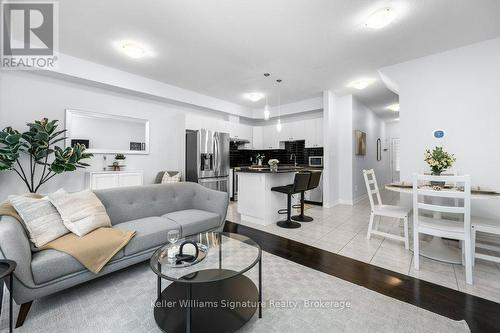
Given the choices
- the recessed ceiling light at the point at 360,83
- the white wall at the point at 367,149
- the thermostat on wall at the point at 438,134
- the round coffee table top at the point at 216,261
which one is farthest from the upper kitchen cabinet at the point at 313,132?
the round coffee table top at the point at 216,261

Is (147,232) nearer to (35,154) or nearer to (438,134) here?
(35,154)

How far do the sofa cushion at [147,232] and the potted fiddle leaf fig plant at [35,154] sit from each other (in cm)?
192

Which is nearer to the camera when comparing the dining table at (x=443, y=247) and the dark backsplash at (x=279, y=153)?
the dining table at (x=443, y=247)

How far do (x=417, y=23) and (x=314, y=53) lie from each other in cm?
129

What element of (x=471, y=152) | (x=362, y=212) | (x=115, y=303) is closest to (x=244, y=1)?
(x=115, y=303)

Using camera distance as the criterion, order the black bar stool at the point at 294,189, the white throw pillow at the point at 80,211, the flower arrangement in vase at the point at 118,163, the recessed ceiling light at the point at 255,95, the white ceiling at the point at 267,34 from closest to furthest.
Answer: the white throw pillow at the point at 80,211 → the white ceiling at the point at 267,34 → the black bar stool at the point at 294,189 → the flower arrangement in vase at the point at 118,163 → the recessed ceiling light at the point at 255,95

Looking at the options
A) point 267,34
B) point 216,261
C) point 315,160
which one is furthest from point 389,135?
point 216,261

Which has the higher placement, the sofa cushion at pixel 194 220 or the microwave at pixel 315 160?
the microwave at pixel 315 160

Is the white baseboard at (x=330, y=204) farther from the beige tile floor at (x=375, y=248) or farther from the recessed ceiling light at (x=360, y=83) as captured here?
the recessed ceiling light at (x=360, y=83)

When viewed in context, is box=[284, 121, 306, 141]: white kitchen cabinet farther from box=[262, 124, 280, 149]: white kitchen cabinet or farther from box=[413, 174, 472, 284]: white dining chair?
box=[413, 174, 472, 284]: white dining chair

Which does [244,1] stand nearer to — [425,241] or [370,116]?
[425,241]

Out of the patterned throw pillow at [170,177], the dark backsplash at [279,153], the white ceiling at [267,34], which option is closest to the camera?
the white ceiling at [267,34]

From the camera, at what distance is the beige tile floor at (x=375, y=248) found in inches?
78.4

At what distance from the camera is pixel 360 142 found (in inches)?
229
